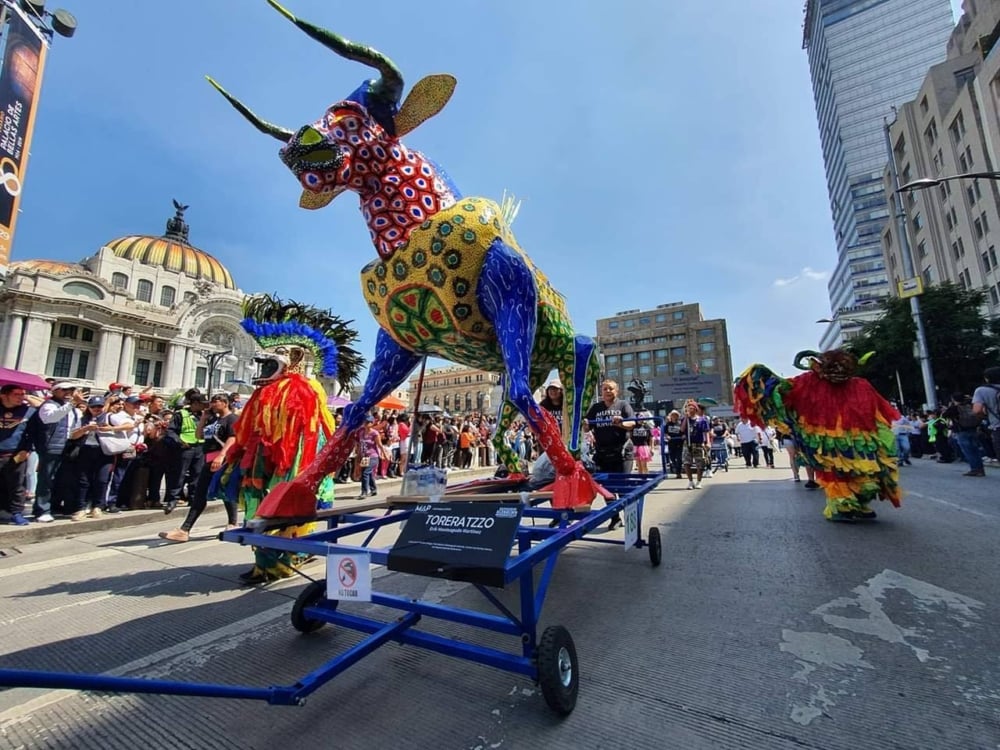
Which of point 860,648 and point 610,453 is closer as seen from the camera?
point 860,648

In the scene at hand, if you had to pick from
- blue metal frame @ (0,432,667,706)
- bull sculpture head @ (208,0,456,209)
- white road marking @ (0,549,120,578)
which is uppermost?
bull sculpture head @ (208,0,456,209)

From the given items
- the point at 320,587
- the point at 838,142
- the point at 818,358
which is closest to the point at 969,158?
the point at 818,358

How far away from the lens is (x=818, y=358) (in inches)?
193

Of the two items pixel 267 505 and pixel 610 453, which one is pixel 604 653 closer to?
pixel 267 505

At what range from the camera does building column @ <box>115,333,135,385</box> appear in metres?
43.8

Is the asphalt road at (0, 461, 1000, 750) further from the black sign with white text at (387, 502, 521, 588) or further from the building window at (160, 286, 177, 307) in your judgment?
the building window at (160, 286, 177, 307)

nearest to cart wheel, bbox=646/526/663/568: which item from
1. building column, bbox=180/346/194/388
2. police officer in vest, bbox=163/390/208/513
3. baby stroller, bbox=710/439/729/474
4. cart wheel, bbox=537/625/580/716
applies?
cart wheel, bbox=537/625/580/716

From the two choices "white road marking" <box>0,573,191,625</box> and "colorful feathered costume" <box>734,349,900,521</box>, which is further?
"colorful feathered costume" <box>734,349,900,521</box>

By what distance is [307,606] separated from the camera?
7.60 ft

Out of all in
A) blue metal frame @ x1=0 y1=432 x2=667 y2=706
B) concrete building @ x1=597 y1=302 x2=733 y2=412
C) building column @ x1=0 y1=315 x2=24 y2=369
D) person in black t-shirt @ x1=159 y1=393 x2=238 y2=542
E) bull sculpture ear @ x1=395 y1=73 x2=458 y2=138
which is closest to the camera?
blue metal frame @ x1=0 y1=432 x2=667 y2=706

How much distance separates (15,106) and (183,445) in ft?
36.8

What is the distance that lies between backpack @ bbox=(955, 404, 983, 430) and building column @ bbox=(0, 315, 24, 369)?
5545cm

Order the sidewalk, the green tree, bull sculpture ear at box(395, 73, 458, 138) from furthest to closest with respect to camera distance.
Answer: the green tree → the sidewalk → bull sculpture ear at box(395, 73, 458, 138)

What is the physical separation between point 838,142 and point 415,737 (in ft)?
375
